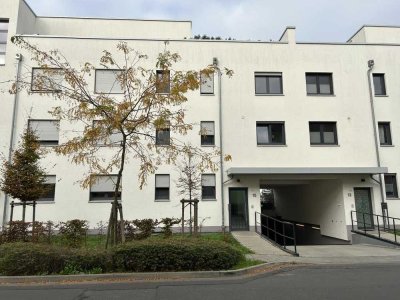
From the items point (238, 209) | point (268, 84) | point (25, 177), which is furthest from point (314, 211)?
point (25, 177)

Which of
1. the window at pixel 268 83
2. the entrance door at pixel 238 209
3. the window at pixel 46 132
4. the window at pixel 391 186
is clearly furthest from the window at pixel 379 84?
the window at pixel 46 132

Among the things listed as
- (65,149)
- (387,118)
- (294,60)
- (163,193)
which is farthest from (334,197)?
(65,149)

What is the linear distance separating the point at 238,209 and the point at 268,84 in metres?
7.34

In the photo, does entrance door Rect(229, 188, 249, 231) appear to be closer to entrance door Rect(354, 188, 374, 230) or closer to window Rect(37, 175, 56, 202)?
entrance door Rect(354, 188, 374, 230)

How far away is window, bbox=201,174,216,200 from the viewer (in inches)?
765

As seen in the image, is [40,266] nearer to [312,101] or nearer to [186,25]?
[312,101]

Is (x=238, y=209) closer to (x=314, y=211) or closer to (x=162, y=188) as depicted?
(x=162, y=188)

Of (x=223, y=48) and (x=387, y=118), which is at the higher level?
(x=223, y=48)

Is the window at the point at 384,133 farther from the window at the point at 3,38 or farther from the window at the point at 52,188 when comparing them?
the window at the point at 3,38

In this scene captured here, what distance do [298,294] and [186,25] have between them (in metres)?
20.9

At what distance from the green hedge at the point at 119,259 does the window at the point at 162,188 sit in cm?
978

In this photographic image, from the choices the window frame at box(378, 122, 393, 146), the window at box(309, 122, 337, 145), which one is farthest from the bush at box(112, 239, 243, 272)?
the window frame at box(378, 122, 393, 146)

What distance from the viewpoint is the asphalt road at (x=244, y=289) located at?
23.9ft

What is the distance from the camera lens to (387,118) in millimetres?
20781
